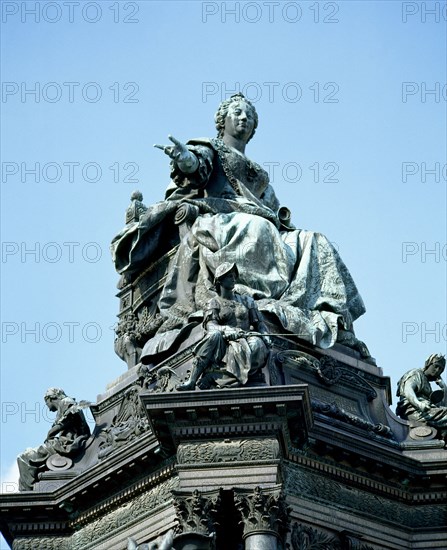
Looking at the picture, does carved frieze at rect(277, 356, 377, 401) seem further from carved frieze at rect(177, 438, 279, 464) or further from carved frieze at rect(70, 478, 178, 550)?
carved frieze at rect(70, 478, 178, 550)

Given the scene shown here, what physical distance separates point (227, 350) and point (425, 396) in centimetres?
538

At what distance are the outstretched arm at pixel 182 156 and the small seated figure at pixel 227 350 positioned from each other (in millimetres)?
5078

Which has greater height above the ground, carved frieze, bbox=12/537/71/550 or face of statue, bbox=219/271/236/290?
face of statue, bbox=219/271/236/290

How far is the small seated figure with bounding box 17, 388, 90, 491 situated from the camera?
1380 inches

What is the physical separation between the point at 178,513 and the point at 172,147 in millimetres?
9382

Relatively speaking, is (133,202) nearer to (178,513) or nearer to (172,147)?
(172,147)

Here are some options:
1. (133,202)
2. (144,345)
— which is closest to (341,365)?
(144,345)

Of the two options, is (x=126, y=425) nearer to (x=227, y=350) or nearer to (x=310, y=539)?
(x=227, y=350)

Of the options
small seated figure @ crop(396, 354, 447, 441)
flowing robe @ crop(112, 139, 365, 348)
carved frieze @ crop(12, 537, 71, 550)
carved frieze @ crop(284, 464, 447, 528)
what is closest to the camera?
carved frieze @ crop(284, 464, 447, 528)

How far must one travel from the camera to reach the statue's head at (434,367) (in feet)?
117

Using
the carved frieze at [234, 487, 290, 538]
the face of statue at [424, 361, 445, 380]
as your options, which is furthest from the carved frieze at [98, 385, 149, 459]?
the face of statue at [424, 361, 445, 380]

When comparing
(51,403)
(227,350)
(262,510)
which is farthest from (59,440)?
(262,510)

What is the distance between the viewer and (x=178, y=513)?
3038 centimetres

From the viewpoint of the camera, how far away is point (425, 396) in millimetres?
35375
